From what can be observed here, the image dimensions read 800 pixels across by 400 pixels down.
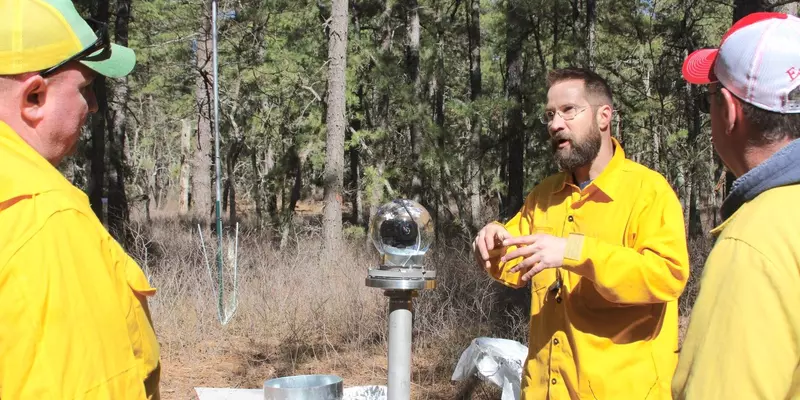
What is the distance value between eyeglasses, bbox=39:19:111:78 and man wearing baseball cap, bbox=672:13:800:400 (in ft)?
4.31

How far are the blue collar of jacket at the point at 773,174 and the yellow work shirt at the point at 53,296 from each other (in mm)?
1198

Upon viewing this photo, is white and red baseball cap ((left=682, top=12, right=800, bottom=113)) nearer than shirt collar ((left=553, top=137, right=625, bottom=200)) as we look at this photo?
Yes

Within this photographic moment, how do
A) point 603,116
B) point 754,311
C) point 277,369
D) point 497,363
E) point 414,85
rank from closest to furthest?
point 754,311 < point 603,116 < point 497,363 < point 277,369 < point 414,85

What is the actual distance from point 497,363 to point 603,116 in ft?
9.19

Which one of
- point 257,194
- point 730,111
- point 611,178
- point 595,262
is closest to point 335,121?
point 611,178

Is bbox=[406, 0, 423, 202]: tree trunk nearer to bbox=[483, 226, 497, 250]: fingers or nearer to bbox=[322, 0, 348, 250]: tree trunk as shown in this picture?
bbox=[322, 0, 348, 250]: tree trunk

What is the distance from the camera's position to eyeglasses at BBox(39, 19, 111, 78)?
4.46 ft

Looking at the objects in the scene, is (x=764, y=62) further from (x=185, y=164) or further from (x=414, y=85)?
(x=185, y=164)

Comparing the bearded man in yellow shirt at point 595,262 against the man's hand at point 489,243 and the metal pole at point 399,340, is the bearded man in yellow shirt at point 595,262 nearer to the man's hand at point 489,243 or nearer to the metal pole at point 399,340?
the man's hand at point 489,243

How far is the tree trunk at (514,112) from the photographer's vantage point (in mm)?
13984

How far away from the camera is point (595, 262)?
2014 mm

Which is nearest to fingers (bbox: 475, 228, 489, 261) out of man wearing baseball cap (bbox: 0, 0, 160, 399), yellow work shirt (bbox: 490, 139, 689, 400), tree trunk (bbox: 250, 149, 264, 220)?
yellow work shirt (bbox: 490, 139, 689, 400)

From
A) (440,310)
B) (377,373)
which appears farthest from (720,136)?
(440,310)

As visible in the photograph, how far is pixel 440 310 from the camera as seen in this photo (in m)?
6.88
